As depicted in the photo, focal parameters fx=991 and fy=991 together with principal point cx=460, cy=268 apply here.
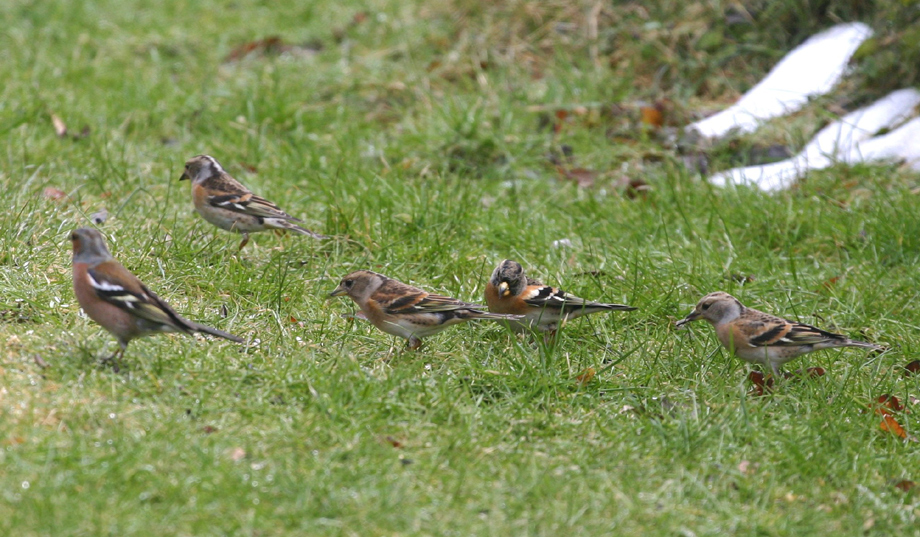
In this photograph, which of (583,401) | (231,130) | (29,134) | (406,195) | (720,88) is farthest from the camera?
(720,88)

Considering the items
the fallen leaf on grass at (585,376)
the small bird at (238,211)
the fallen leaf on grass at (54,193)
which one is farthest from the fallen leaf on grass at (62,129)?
the fallen leaf on grass at (585,376)

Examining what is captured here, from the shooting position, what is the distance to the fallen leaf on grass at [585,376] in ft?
16.6

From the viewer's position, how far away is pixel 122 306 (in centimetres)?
452

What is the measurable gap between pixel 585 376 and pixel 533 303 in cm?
68

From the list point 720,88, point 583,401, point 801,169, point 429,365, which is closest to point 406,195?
point 429,365

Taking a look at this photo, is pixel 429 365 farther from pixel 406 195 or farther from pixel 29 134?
pixel 29 134

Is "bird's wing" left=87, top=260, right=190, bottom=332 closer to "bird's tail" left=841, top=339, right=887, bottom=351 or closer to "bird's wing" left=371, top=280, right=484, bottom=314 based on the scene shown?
"bird's wing" left=371, top=280, right=484, bottom=314

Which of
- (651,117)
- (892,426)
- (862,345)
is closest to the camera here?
(892,426)

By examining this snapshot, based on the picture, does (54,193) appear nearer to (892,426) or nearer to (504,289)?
(504,289)

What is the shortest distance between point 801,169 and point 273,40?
229 inches

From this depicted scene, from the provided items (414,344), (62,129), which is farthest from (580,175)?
(62,129)

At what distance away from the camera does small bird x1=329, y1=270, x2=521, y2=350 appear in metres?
5.31

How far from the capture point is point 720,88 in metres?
9.37

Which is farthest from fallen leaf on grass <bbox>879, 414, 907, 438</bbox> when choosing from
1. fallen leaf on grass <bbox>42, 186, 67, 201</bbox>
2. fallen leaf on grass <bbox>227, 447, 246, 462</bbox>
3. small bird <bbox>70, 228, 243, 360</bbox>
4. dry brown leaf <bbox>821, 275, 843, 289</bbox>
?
fallen leaf on grass <bbox>42, 186, 67, 201</bbox>
